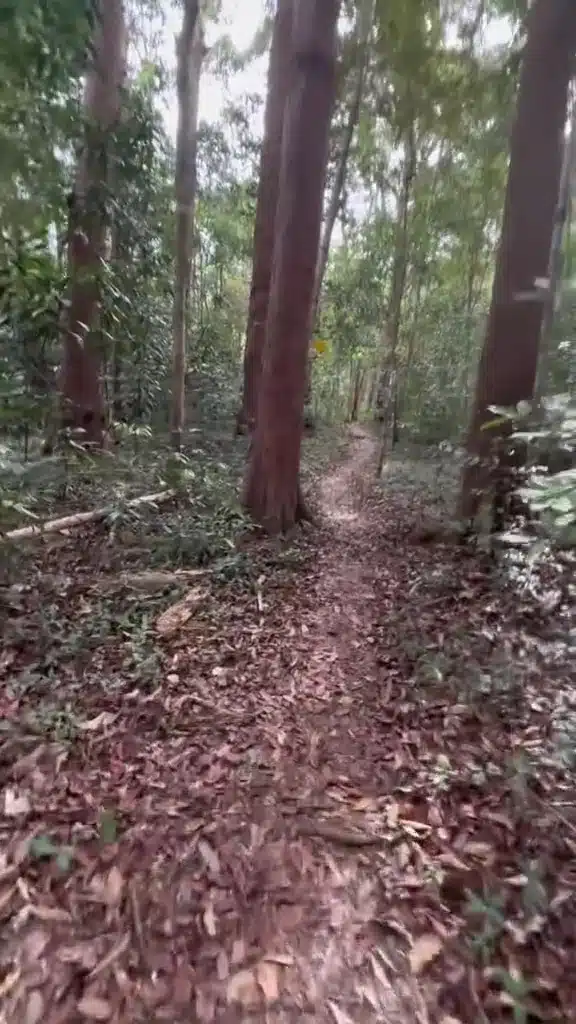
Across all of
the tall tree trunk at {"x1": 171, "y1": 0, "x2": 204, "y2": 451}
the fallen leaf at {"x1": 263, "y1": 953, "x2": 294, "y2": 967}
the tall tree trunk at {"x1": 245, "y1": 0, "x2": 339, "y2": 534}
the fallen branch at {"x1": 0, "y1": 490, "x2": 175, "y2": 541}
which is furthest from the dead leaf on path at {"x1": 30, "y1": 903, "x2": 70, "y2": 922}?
the tall tree trunk at {"x1": 171, "y1": 0, "x2": 204, "y2": 451}

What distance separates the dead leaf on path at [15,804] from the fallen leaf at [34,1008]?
28.8 inches

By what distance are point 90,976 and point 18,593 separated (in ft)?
8.78

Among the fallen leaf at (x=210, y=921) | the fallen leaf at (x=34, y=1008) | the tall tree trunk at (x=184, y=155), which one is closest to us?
the fallen leaf at (x=34, y=1008)

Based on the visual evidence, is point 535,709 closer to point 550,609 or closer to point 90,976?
point 550,609

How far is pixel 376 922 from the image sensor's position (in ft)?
6.39

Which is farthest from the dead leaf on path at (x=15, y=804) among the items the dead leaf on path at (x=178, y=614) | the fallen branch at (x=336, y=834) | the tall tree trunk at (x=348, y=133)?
the tall tree trunk at (x=348, y=133)

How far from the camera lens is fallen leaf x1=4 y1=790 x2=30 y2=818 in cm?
235

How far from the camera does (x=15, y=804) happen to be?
2.39m

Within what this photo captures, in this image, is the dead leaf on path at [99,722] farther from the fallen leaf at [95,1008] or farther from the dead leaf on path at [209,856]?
the fallen leaf at [95,1008]

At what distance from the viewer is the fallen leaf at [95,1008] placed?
1670mm

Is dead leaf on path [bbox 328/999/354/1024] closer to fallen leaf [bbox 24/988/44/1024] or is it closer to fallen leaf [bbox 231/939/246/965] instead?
fallen leaf [bbox 231/939/246/965]

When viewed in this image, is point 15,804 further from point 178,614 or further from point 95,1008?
point 178,614

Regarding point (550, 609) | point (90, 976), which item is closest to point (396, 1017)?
point (90, 976)

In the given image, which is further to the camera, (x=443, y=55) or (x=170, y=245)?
(x=170, y=245)
